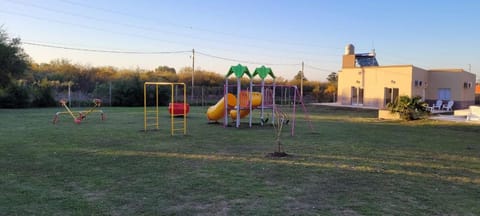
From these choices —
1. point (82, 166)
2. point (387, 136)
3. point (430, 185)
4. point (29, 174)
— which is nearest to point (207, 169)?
point (82, 166)

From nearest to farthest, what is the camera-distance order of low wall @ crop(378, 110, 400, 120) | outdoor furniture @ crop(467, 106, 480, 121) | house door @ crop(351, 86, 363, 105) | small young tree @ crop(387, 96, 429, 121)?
outdoor furniture @ crop(467, 106, 480, 121), small young tree @ crop(387, 96, 429, 121), low wall @ crop(378, 110, 400, 120), house door @ crop(351, 86, 363, 105)

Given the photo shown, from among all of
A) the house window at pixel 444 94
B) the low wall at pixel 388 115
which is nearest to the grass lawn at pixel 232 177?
the low wall at pixel 388 115

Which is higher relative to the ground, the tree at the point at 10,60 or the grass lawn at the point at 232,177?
the tree at the point at 10,60

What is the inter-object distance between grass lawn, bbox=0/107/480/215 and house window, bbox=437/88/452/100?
59.5ft

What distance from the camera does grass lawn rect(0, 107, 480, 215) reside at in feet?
13.8

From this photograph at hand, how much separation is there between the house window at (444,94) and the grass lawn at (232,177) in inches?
714

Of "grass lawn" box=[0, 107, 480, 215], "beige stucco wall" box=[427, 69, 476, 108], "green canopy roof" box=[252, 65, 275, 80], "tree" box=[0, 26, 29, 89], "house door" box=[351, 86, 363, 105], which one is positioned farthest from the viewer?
"house door" box=[351, 86, 363, 105]

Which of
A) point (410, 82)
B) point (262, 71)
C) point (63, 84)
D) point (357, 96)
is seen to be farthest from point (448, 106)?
point (63, 84)

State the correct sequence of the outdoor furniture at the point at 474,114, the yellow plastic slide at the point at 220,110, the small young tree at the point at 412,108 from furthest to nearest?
the small young tree at the point at 412,108, the outdoor furniture at the point at 474,114, the yellow plastic slide at the point at 220,110

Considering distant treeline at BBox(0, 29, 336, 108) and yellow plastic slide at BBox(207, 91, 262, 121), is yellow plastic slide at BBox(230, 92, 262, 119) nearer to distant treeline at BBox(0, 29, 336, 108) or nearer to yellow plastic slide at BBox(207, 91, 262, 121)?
yellow plastic slide at BBox(207, 91, 262, 121)

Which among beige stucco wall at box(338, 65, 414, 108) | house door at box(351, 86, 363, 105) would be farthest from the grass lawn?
house door at box(351, 86, 363, 105)

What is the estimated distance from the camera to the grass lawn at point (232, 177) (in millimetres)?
4195

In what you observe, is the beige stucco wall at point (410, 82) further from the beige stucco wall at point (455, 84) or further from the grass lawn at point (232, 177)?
the grass lawn at point (232, 177)

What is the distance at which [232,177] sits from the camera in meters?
5.59
